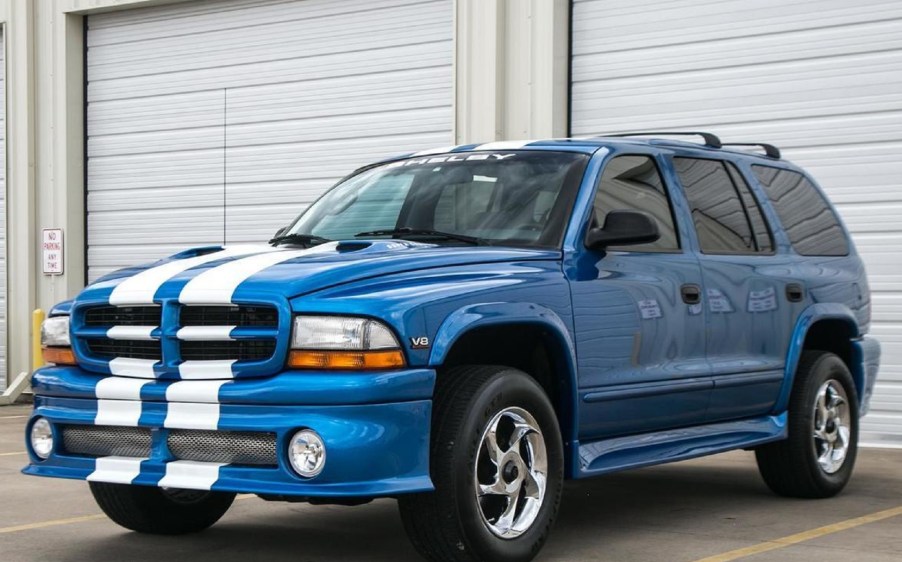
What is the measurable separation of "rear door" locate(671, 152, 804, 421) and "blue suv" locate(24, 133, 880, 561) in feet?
0.05

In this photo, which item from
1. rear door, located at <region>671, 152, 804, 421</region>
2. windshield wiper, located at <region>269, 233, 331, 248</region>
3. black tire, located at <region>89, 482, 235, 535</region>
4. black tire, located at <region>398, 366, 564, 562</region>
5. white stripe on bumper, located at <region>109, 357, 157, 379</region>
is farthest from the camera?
rear door, located at <region>671, 152, 804, 421</region>

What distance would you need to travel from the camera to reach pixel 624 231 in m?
6.02

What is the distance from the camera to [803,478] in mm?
7605

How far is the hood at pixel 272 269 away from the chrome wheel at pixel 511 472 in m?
0.64

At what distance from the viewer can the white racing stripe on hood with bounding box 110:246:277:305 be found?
5.46 metres

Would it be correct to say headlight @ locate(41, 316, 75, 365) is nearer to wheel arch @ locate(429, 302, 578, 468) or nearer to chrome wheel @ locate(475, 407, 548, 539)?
wheel arch @ locate(429, 302, 578, 468)

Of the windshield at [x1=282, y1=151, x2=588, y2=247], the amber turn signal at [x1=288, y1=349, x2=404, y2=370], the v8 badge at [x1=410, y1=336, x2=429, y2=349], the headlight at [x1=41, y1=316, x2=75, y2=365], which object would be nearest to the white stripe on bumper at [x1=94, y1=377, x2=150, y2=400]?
the headlight at [x1=41, y1=316, x2=75, y2=365]

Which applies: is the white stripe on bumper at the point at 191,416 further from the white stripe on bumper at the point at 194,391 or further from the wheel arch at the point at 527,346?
the wheel arch at the point at 527,346

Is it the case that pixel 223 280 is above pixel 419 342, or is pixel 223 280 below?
above

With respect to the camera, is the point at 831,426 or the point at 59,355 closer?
the point at 59,355

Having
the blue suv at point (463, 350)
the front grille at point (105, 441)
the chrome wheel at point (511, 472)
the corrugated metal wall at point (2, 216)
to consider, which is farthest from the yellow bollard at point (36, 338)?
the chrome wheel at point (511, 472)

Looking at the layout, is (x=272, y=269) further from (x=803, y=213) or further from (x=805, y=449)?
(x=803, y=213)

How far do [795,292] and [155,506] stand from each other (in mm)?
3375

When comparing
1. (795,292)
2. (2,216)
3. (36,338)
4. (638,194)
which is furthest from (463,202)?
(2,216)
